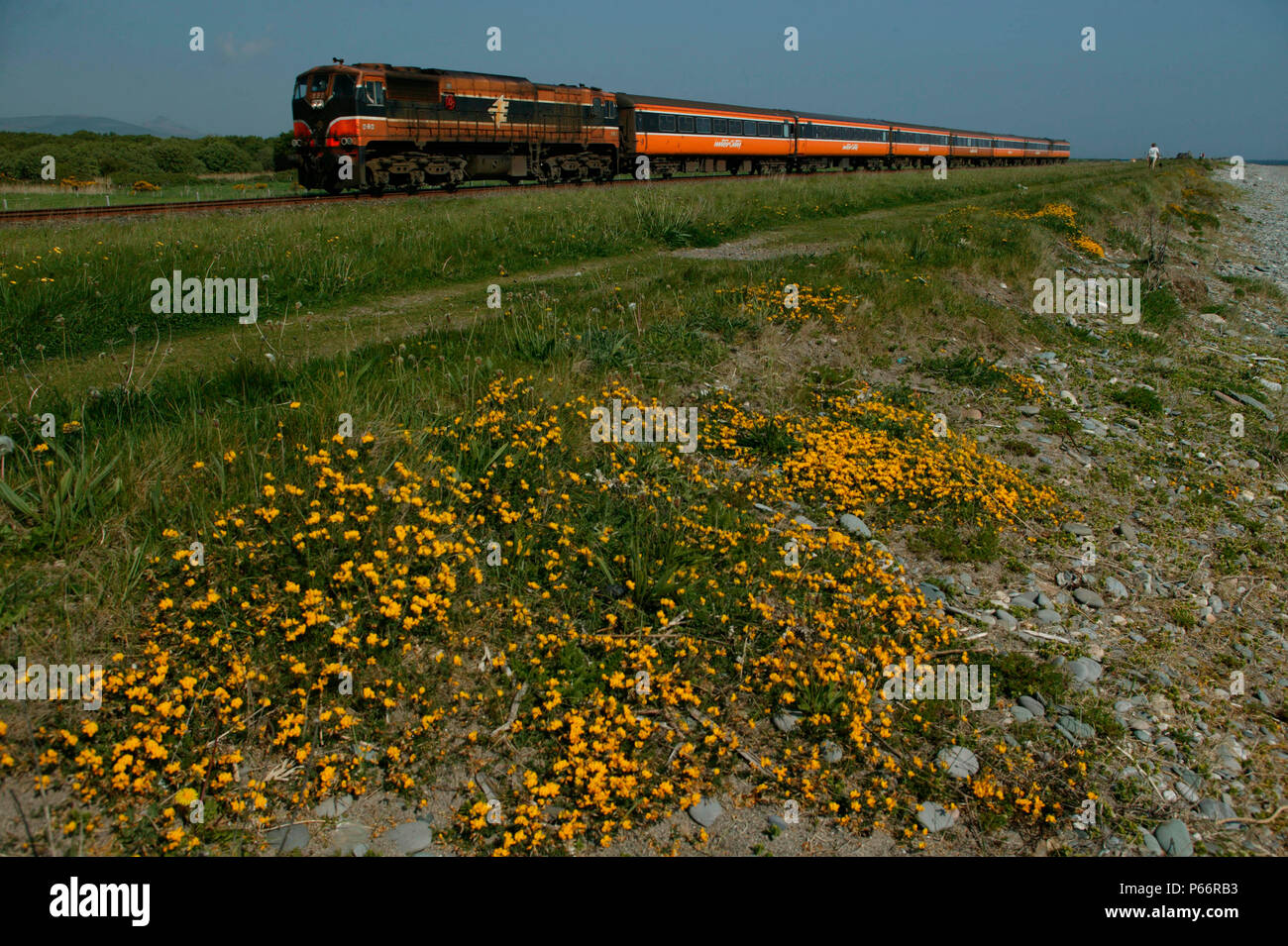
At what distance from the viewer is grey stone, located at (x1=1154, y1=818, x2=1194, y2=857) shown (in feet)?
Result: 12.2

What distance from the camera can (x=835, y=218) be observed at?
67.5 feet

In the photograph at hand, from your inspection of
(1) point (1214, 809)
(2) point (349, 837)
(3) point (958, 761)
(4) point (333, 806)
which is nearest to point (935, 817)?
(3) point (958, 761)

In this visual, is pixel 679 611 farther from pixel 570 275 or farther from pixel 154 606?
pixel 570 275

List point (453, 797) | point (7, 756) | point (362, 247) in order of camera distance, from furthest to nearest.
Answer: point (362, 247) < point (453, 797) < point (7, 756)

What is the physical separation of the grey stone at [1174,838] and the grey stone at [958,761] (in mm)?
871

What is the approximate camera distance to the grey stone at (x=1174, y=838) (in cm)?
373

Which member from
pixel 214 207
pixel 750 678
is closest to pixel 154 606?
pixel 750 678

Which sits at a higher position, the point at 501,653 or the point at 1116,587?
the point at 501,653

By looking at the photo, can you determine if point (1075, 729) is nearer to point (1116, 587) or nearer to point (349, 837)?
point (1116, 587)

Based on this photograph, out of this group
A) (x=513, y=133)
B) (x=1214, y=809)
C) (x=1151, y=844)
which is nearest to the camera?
(x=1151, y=844)

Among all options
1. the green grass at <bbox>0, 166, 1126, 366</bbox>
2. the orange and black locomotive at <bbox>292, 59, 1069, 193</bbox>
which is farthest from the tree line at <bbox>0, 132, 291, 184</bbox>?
the green grass at <bbox>0, 166, 1126, 366</bbox>

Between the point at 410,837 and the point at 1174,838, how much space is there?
3.68 metres

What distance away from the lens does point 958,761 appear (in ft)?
13.4

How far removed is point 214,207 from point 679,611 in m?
16.3
